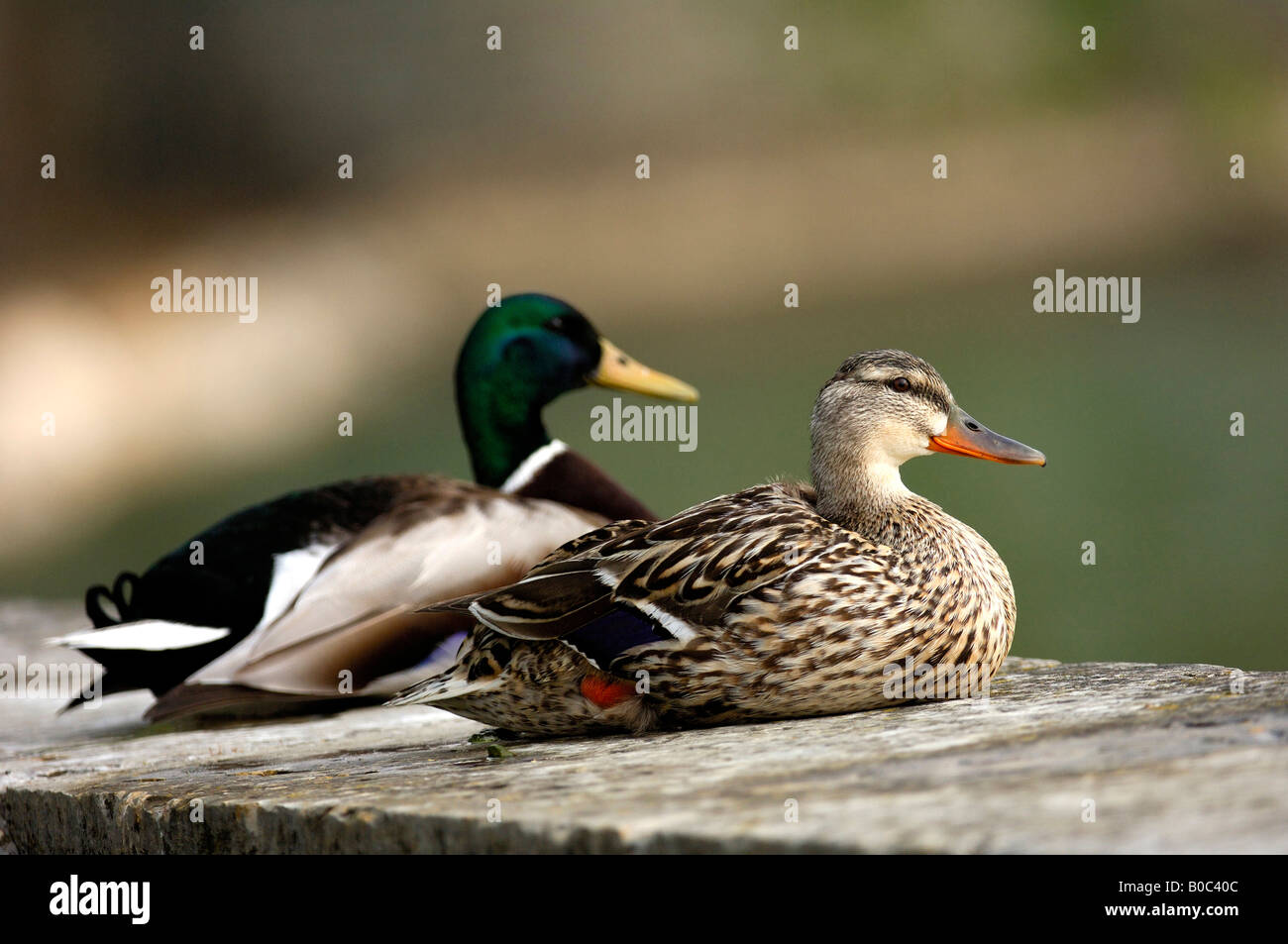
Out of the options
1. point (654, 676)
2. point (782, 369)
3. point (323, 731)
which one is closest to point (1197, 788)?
point (654, 676)

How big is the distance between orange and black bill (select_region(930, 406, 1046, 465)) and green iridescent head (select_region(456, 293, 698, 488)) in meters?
3.05

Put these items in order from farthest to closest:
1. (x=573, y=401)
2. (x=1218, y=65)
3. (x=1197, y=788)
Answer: (x=573, y=401) < (x=1218, y=65) < (x=1197, y=788)

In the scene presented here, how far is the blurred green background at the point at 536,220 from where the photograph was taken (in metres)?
14.6

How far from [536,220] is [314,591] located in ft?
51.0

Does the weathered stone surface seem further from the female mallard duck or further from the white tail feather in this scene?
the white tail feather

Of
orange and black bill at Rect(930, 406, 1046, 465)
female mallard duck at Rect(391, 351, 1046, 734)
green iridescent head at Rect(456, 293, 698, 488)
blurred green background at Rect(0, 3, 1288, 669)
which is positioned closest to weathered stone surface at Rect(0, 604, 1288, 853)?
female mallard duck at Rect(391, 351, 1046, 734)

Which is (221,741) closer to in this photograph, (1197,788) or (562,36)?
(1197,788)

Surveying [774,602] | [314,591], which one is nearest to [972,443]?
[774,602]

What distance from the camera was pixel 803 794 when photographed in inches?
92.9

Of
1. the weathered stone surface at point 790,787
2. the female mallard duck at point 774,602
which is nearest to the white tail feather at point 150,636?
the weathered stone surface at point 790,787

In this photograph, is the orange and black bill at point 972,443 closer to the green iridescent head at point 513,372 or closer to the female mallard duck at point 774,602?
the female mallard duck at point 774,602

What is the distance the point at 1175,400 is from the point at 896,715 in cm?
910

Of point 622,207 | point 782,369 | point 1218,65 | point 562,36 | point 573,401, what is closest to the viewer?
point 1218,65

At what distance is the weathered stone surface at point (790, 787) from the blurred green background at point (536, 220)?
8756 millimetres
